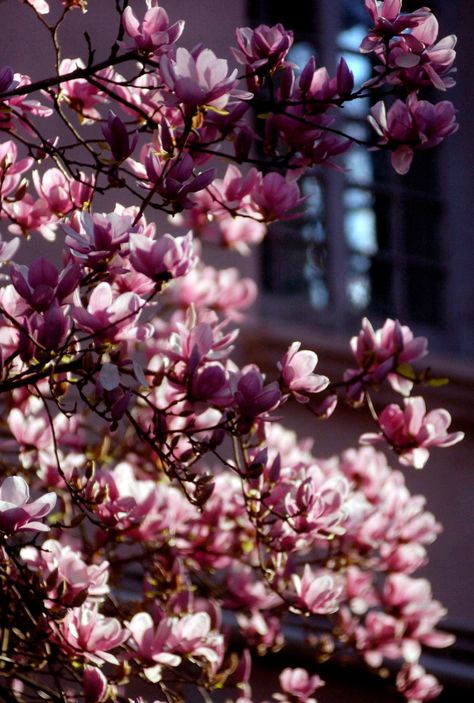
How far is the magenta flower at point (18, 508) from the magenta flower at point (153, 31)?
736 mm

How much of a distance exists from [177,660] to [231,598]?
0.82m

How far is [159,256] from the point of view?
1426 mm

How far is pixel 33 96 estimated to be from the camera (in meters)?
2.91

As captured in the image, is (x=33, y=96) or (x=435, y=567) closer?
(x=33, y=96)

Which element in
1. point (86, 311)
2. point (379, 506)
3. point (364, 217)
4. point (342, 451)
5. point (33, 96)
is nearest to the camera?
point (86, 311)

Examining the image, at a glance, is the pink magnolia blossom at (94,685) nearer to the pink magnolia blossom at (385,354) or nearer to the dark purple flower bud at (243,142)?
the pink magnolia blossom at (385,354)

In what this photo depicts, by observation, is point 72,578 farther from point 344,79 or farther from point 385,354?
point 344,79

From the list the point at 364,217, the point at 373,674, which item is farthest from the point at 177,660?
the point at 364,217

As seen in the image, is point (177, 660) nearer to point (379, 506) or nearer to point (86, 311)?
point (86, 311)

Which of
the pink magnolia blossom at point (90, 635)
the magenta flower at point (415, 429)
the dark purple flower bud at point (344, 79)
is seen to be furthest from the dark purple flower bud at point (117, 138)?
the pink magnolia blossom at point (90, 635)

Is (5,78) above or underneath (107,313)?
above

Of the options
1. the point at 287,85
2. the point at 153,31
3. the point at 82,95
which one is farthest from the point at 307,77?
the point at 82,95

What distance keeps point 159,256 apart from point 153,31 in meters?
0.45

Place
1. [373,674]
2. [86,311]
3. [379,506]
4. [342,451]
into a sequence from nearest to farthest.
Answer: [86,311] → [379,506] → [373,674] → [342,451]
